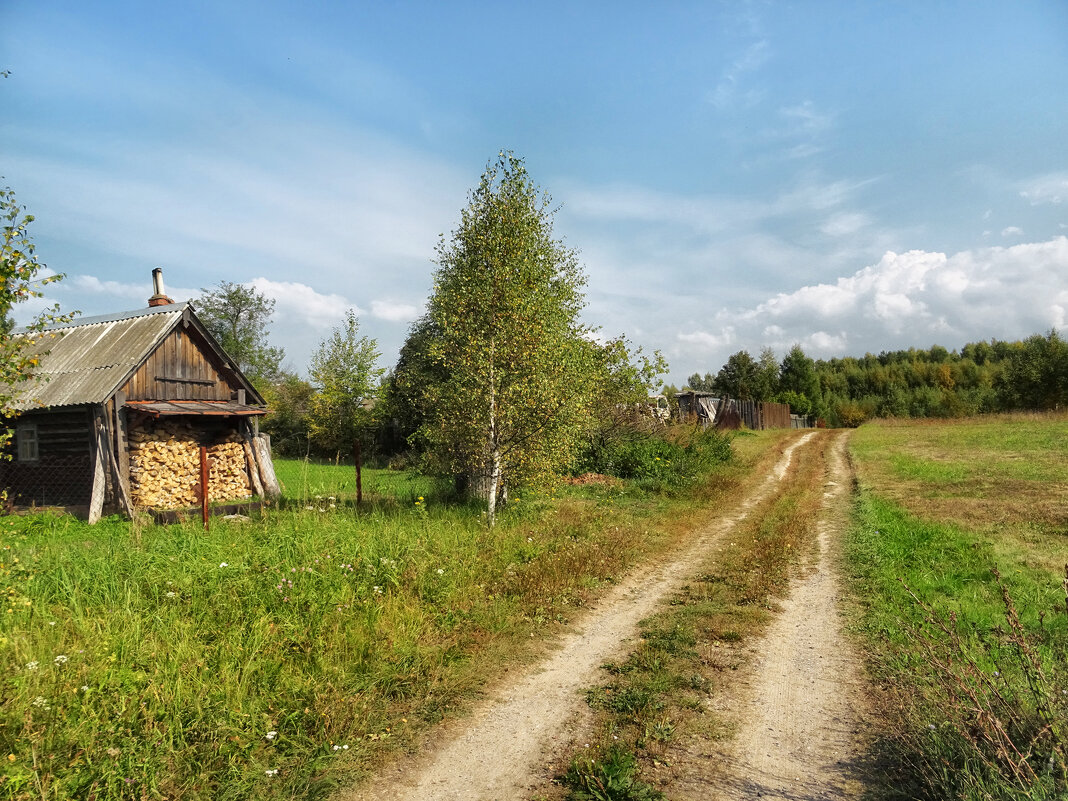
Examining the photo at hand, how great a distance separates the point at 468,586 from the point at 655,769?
3.75m

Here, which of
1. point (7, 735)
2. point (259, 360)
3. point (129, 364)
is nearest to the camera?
point (7, 735)

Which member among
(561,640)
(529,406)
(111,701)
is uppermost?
(529,406)

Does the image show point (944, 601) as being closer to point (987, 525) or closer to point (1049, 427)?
point (987, 525)

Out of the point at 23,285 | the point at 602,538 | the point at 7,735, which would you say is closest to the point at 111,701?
the point at 7,735

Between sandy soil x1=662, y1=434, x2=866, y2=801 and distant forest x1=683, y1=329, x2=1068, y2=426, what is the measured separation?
42.6 meters

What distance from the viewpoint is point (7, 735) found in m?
3.79

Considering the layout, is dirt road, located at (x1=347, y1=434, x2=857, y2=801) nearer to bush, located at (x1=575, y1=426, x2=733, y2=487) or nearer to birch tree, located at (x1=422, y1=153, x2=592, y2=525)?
birch tree, located at (x1=422, y1=153, x2=592, y2=525)

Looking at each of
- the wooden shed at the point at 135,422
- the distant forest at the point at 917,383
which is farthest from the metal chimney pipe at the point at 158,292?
the distant forest at the point at 917,383

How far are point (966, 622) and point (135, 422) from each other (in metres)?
18.5

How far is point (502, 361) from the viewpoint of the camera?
11000 mm

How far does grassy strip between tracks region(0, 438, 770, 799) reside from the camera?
385 cm

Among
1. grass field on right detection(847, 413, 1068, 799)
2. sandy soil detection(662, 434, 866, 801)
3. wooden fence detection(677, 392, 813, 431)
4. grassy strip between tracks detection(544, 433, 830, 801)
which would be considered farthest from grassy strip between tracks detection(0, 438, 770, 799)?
wooden fence detection(677, 392, 813, 431)

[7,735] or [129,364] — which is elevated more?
[129,364]

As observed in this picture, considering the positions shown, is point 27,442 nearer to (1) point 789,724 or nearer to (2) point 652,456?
(2) point 652,456
